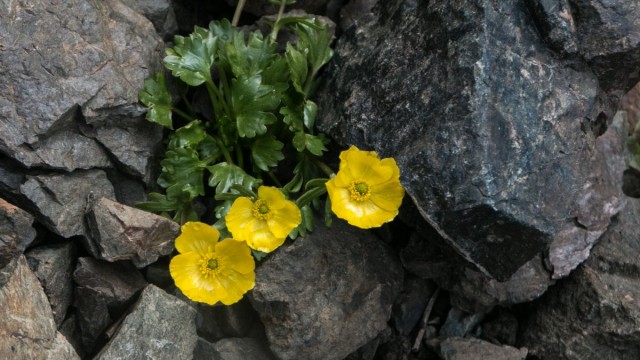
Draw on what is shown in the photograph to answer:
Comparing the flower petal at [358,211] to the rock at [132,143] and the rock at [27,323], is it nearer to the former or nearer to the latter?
the rock at [132,143]

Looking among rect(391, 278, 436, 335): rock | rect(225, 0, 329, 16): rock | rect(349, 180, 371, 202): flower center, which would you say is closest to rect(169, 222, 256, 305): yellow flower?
rect(349, 180, 371, 202): flower center

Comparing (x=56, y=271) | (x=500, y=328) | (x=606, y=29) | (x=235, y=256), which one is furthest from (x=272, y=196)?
(x=606, y=29)

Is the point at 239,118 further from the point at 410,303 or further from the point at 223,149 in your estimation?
the point at 410,303

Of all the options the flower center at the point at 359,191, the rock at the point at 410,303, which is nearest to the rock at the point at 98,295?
the flower center at the point at 359,191

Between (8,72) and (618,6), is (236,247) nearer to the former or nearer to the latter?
(8,72)

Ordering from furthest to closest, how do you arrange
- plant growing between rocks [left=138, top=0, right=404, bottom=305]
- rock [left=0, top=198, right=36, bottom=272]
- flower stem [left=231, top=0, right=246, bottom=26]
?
Answer: flower stem [left=231, top=0, right=246, bottom=26], plant growing between rocks [left=138, top=0, right=404, bottom=305], rock [left=0, top=198, right=36, bottom=272]

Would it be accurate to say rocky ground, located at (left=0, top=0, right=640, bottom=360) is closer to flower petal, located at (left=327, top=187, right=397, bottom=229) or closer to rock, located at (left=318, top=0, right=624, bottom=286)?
rock, located at (left=318, top=0, right=624, bottom=286)

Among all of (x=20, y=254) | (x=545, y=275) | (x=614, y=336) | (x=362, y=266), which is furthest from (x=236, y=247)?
(x=614, y=336)
